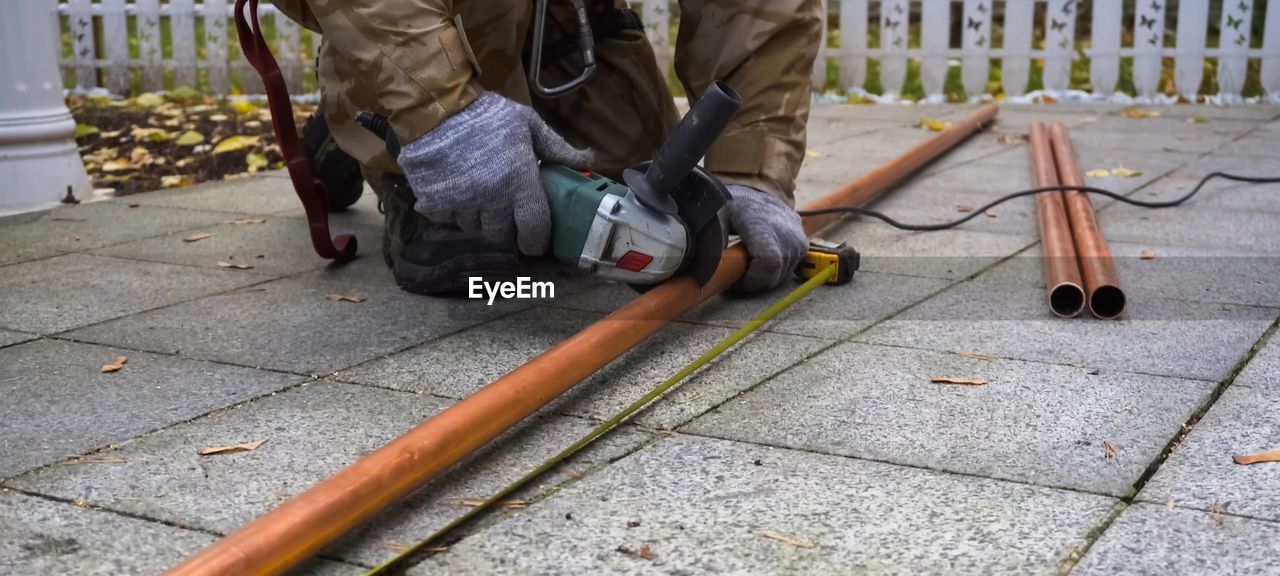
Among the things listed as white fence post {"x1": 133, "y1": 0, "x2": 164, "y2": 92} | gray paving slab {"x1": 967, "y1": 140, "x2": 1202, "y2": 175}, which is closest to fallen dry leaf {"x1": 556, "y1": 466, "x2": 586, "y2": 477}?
gray paving slab {"x1": 967, "y1": 140, "x2": 1202, "y2": 175}

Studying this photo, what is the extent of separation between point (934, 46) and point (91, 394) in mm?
5271

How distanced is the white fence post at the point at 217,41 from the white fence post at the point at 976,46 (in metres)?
3.94

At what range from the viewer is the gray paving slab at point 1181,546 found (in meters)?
1.36

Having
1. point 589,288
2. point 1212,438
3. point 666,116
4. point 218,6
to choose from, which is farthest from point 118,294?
point 218,6

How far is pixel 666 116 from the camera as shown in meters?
3.04

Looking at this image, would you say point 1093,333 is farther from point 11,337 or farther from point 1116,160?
point 1116,160

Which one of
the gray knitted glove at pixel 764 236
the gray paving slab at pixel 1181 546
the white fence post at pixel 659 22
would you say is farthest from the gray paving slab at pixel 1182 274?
the white fence post at pixel 659 22

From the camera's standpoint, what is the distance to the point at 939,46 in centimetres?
645

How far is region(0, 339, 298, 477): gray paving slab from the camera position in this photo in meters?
1.77

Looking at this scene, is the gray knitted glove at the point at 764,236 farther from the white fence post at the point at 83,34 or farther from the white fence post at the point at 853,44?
the white fence post at the point at 83,34

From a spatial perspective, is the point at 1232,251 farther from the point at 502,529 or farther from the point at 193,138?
the point at 193,138

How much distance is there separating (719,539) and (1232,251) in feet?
6.60

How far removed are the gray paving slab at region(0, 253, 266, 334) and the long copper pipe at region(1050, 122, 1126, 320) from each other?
175 cm

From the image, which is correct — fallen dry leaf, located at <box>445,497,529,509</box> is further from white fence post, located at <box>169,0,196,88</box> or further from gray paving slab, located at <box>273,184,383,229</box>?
white fence post, located at <box>169,0,196,88</box>
